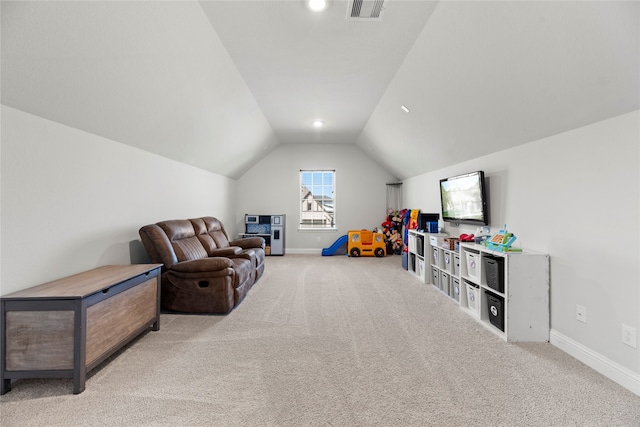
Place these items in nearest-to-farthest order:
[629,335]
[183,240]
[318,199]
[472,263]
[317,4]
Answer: [629,335] < [317,4] < [472,263] < [183,240] < [318,199]

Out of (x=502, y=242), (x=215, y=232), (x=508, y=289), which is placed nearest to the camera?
(x=508, y=289)

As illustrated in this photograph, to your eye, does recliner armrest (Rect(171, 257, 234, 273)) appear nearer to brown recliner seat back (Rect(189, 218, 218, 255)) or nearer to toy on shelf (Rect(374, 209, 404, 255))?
brown recliner seat back (Rect(189, 218, 218, 255))

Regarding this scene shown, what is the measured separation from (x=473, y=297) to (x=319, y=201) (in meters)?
4.92

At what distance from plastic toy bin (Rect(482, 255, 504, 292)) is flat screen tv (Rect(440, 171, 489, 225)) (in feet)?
2.54

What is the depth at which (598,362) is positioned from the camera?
208 cm

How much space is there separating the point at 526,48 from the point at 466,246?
2032 millimetres

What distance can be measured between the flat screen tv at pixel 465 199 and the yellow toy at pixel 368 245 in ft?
7.68

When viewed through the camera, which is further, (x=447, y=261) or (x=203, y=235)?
(x=203, y=235)

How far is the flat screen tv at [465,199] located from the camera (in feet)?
11.3

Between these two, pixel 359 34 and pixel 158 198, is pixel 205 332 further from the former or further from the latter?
pixel 359 34

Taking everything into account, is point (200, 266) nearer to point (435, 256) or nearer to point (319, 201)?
point (435, 256)

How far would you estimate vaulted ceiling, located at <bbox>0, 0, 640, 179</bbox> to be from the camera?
1744 mm

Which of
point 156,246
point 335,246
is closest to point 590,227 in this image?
point 156,246

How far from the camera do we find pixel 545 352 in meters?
2.36
